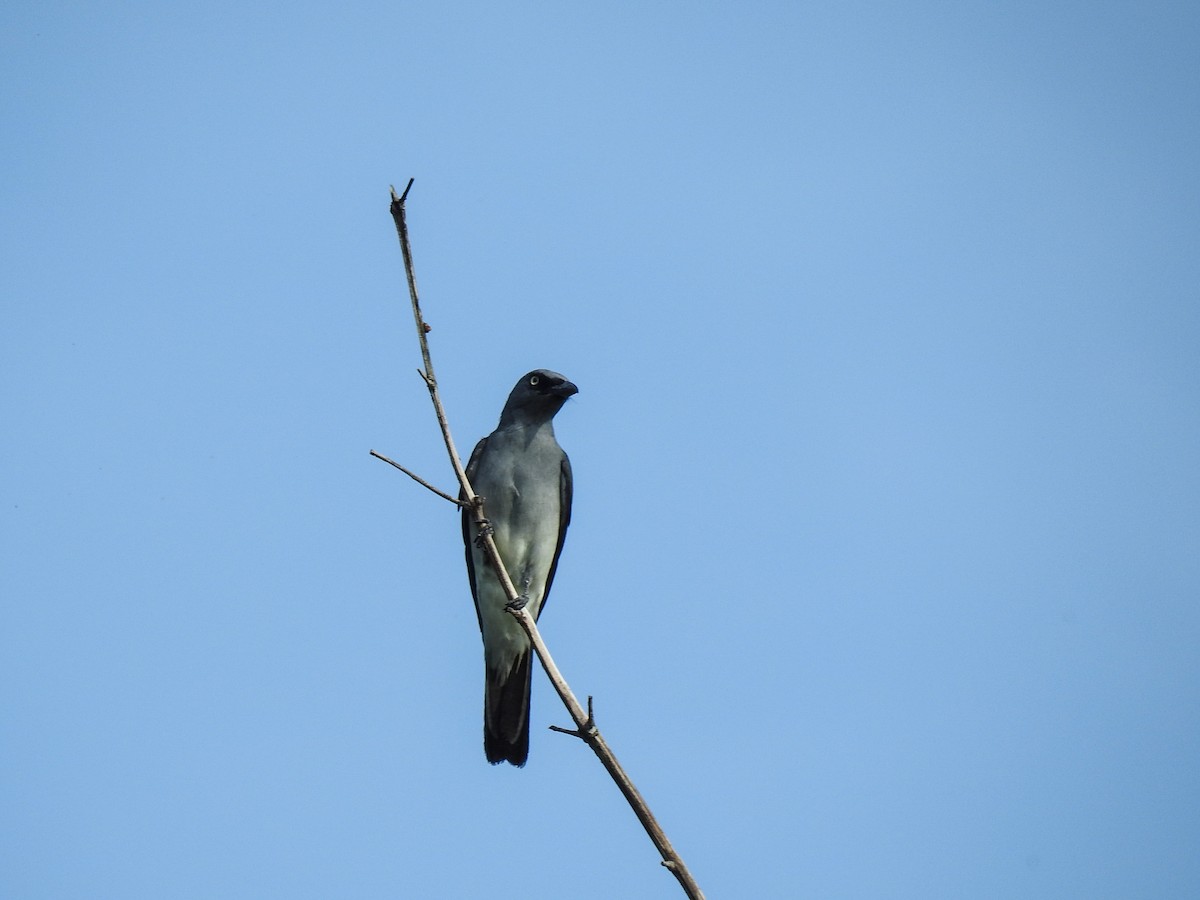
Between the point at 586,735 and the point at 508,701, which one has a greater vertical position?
the point at 508,701

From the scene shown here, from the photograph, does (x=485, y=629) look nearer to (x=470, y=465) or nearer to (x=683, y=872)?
(x=470, y=465)

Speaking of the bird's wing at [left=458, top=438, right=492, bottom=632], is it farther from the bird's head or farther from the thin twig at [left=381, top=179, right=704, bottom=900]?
the thin twig at [left=381, top=179, right=704, bottom=900]

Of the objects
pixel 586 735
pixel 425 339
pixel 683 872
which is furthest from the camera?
pixel 425 339

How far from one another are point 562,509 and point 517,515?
72 cm

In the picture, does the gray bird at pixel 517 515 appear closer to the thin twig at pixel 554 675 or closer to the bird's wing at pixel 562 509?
the bird's wing at pixel 562 509

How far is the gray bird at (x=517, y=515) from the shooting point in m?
9.38

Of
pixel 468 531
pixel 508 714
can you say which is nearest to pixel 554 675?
pixel 508 714

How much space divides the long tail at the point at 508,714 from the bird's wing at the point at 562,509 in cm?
102

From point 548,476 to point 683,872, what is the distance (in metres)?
5.46

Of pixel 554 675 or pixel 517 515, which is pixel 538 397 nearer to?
pixel 517 515

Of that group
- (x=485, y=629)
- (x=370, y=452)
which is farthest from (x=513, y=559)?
(x=370, y=452)

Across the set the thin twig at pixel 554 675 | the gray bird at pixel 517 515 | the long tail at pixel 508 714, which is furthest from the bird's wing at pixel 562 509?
the thin twig at pixel 554 675

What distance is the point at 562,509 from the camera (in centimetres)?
1006

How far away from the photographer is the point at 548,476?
9.69 metres
